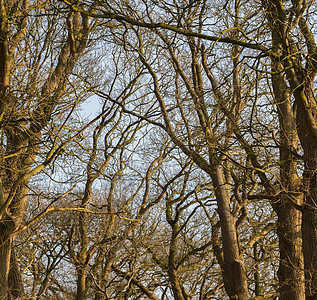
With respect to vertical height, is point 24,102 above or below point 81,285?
above

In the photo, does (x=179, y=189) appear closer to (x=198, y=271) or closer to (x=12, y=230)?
(x=198, y=271)

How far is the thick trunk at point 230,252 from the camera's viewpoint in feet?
26.4

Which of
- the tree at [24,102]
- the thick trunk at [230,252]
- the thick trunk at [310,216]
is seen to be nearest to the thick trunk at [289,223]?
the thick trunk at [310,216]

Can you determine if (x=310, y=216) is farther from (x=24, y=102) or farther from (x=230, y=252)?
(x=24, y=102)

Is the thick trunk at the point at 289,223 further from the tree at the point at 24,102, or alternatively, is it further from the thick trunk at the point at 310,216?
the tree at the point at 24,102

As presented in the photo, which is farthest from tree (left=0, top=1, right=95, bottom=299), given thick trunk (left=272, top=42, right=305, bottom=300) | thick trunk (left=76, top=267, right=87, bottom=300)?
thick trunk (left=272, top=42, right=305, bottom=300)

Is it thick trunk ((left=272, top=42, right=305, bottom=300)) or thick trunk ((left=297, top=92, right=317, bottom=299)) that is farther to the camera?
thick trunk ((left=272, top=42, right=305, bottom=300))

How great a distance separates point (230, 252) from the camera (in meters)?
8.38

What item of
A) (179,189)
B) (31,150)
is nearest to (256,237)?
(179,189)

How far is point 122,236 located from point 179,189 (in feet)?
8.74

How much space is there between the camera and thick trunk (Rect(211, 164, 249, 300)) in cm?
804

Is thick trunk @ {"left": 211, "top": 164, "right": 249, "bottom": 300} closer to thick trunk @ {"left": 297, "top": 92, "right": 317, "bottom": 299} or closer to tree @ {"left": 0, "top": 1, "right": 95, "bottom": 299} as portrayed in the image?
thick trunk @ {"left": 297, "top": 92, "right": 317, "bottom": 299}

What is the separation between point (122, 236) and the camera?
10.8m

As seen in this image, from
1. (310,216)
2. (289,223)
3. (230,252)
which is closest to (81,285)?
(230,252)
